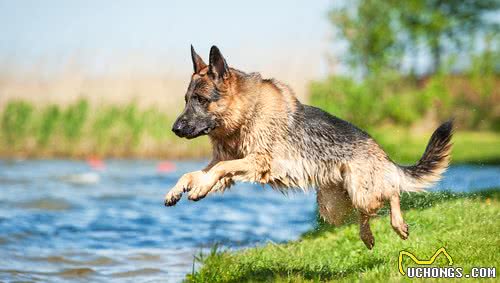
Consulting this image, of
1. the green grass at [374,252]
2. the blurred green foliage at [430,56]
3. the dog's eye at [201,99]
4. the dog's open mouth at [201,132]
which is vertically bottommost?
the green grass at [374,252]

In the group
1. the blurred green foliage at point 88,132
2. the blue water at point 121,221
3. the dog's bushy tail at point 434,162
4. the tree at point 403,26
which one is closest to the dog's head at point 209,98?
the blue water at point 121,221

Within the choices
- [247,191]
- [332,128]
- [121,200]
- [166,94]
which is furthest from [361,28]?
[332,128]

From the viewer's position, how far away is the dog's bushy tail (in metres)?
8.25

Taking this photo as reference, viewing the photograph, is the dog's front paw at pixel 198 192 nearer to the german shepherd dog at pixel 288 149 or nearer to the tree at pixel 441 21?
the german shepherd dog at pixel 288 149

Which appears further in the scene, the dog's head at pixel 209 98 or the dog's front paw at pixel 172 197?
the dog's head at pixel 209 98

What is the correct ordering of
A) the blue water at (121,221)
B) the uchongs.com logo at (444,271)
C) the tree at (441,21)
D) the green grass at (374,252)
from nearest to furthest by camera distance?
the uchongs.com logo at (444,271)
the green grass at (374,252)
the blue water at (121,221)
the tree at (441,21)

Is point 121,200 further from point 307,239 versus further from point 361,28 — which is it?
point 361,28

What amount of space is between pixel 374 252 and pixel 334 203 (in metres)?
1.03

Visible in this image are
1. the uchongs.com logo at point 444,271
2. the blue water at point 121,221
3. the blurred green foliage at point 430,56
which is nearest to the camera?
the uchongs.com logo at point 444,271

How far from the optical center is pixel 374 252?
883cm

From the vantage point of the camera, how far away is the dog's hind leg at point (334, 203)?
26.9 feet

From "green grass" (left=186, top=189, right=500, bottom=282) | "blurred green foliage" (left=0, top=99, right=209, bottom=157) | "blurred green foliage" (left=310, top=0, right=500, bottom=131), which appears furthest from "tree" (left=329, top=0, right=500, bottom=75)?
"green grass" (left=186, top=189, right=500, bottom=282)

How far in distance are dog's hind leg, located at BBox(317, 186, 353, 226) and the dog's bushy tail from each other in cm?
71

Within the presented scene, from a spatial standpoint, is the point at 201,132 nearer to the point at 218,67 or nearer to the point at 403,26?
the point at 218,67
